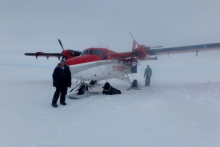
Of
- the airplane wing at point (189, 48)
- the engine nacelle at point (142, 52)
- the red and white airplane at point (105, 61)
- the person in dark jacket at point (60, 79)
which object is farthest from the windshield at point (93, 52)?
the airplane wing at point (189, 48)

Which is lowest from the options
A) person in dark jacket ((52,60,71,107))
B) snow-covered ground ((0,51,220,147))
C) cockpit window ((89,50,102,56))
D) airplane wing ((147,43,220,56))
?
snow-covered ground ((0,51,220,147))

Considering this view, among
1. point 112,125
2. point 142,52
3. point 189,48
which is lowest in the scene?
point 112,125

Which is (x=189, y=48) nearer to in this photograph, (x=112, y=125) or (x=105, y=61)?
(x=105, y=61)

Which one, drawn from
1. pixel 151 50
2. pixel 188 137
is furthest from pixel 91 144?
pixel 151 50

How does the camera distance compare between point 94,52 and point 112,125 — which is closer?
point 112,125

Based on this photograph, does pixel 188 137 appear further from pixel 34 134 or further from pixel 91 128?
pixel 34 134

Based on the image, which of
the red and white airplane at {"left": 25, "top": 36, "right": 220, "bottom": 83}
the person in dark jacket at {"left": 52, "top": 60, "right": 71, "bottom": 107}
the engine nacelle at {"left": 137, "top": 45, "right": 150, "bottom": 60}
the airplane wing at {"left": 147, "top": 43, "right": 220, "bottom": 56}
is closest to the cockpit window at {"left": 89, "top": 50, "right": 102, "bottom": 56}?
the red and white airplane at {"left": 25, "top": 36, "right": 220, "bottom": 83}

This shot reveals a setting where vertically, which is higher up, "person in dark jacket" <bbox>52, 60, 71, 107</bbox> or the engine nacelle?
the engine nacelle

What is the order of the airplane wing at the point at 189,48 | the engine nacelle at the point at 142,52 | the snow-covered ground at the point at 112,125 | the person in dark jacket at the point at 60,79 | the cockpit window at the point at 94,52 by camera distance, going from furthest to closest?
the engine nacelle at the point at 142,52 → the airplane wing at the point at 189,48 → the cockpit window at the point at 94,52 → the person in dark jacket at the point at 60,79 → the snow-covered ground at the point at 112,125

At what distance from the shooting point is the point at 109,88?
30.1ft

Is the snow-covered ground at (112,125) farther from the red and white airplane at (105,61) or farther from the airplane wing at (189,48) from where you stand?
the airplane wing at (189,48)

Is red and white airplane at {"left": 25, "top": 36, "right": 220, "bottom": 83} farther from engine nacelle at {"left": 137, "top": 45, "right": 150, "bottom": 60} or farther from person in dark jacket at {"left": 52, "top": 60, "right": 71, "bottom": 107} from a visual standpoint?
person in dark jacket at {"left": 52, "top": 60, "right": 71, "bottom": 107}

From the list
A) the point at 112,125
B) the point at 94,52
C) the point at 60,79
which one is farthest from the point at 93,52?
the point at 112,125

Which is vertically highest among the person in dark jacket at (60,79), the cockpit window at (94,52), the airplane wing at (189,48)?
the airplane wing at (189,48)
